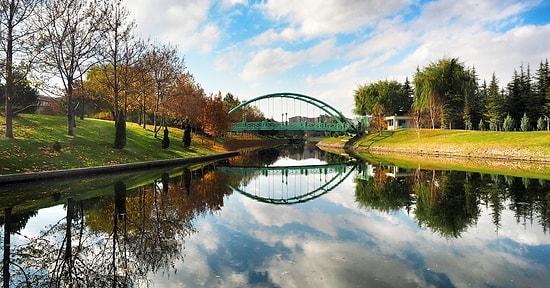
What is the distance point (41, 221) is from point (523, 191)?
70.7ft

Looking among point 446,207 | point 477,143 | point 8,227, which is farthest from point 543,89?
point 8,227

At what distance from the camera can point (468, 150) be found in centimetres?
5000

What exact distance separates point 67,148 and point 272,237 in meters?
22.9

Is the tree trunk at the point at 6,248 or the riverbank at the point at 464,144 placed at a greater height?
the riverbank at the point at 464,144

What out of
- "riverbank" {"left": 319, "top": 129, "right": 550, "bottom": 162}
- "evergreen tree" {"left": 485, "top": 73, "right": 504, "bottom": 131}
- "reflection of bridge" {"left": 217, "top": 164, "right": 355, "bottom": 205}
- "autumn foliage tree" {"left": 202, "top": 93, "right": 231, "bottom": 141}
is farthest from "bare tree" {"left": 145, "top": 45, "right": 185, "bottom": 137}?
"evergreen tree" {"left": 485, "top": 73, "right": 504, "bottom": 131}

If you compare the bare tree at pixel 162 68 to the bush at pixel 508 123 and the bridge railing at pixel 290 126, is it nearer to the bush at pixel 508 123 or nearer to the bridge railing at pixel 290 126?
the bridge railing at pixel 290 126

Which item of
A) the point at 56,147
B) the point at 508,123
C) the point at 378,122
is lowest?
the point at 56,147

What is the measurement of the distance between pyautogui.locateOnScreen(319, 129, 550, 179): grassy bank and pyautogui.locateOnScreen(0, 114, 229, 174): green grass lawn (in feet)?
83.6

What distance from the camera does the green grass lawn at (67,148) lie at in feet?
75.3

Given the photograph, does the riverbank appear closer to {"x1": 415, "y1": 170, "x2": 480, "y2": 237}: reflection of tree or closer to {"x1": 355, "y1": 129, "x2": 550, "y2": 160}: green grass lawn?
{"x1": 355, "y1": 129, "x2": 550, "y2": 160}: green grass lawn

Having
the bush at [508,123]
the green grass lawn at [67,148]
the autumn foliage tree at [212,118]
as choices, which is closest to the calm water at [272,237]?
the green grass lawn at [67,148]

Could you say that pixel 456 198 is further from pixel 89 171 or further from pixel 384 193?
pixel 89 171

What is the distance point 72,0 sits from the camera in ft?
102

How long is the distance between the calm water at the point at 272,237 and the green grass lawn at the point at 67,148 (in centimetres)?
456
